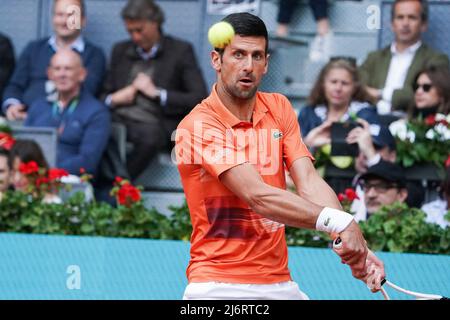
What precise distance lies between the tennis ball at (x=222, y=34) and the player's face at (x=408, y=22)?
419 cm

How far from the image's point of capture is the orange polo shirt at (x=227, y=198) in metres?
4.63

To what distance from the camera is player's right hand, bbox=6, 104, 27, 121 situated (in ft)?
30.3

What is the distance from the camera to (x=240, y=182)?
454cm

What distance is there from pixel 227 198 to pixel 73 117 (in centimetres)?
442

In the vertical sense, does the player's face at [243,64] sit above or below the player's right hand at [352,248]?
above

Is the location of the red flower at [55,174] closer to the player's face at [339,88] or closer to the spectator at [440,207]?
the player's face at [339,88]

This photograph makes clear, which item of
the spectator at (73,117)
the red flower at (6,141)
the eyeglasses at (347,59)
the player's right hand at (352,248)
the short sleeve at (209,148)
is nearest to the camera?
the player's right hand at (352,248)

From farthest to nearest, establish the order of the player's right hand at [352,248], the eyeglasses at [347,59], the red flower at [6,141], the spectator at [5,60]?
the spectator at [5,60] → the eyeglasses at [347,59] → the red flower at [6,141] → the player's right hand at [352,248]

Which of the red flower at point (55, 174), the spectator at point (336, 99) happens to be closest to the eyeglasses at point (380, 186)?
the spectator at point (336, 99)

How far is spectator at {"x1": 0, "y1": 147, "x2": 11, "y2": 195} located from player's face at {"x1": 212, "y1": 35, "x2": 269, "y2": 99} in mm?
3933

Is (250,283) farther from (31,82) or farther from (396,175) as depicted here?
(31,82)

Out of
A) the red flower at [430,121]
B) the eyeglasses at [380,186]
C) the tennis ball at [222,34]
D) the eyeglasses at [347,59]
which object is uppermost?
the tennis ball at [222,34]

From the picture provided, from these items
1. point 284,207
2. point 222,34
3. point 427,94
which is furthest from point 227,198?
point 427,94

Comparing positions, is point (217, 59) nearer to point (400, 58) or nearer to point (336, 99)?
point (336, 99)
